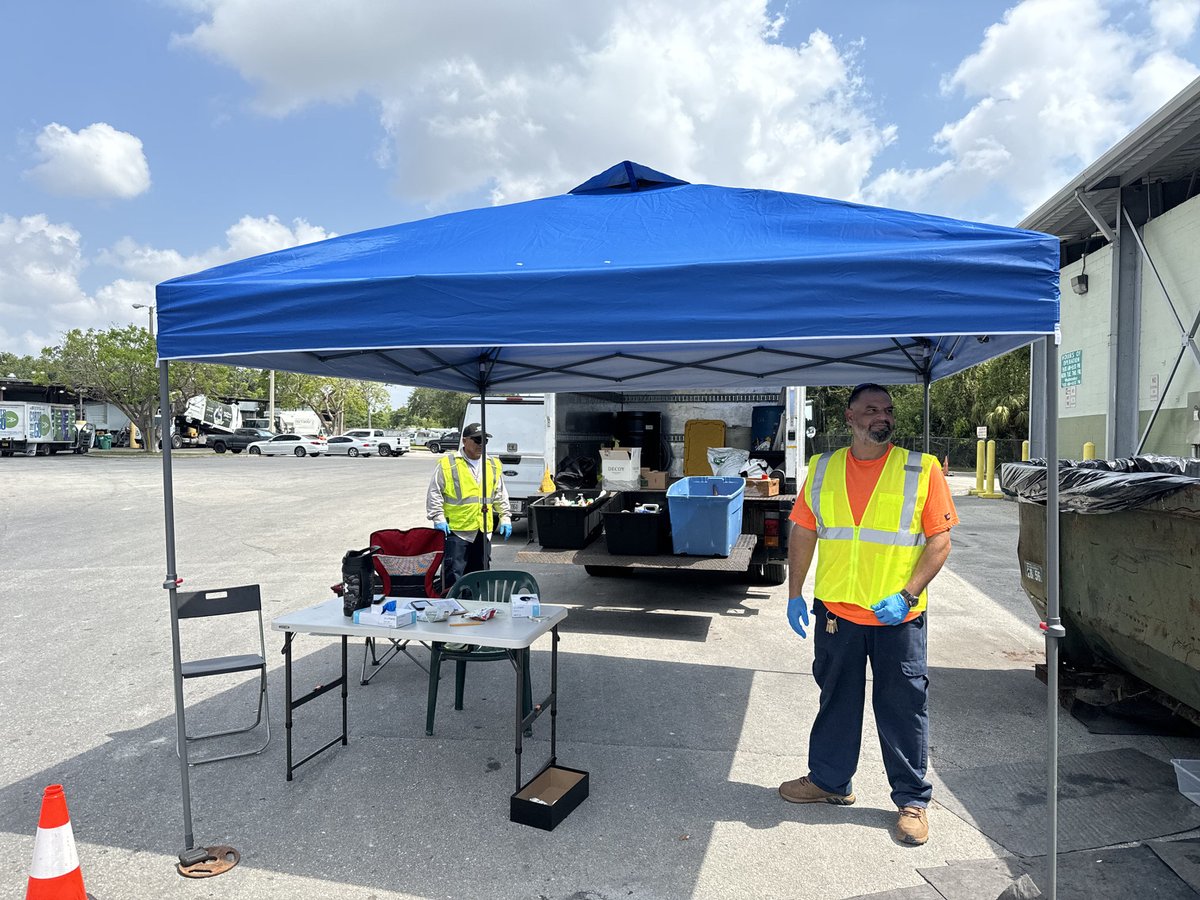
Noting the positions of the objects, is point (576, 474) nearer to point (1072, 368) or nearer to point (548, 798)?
point (548, 798)

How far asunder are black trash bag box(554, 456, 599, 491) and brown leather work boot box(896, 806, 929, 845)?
626 centimetres

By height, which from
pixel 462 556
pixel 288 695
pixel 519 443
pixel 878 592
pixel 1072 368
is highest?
pixel 1072 368

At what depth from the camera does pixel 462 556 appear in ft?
21.4

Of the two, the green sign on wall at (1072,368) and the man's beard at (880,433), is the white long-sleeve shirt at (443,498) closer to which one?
the man's beard at (880,433)

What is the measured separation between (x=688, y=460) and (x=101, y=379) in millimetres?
38202

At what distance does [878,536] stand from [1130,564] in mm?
1624

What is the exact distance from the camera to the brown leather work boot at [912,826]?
3.24 metres

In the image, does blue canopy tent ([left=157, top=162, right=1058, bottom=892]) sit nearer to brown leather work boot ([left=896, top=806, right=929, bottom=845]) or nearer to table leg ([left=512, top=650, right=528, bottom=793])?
brown leather work boot ([left=896, top=806, right=929, bottom=845])

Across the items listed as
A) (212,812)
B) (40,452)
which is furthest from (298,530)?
(40,452)

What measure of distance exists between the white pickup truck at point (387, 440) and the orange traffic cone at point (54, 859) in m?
39.3

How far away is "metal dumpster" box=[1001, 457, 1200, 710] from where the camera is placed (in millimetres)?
3553

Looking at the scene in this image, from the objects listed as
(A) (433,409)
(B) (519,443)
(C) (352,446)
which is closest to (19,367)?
(A) (433,409)

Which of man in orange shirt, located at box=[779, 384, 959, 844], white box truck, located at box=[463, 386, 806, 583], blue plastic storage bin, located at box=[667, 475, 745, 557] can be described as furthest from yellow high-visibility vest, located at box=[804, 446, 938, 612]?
white box truck, located at box=[463, 386, 806, 583]

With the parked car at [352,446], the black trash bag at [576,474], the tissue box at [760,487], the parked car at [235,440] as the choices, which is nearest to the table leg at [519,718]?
the tissue box at [760,487]
